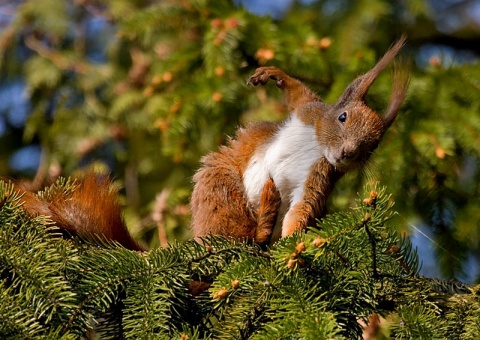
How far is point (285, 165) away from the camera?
2279mm

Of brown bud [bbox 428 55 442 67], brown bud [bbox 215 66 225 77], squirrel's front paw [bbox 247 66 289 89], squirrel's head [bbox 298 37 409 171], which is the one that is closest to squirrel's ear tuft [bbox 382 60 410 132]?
squirrel's head [bbox 298 37 409 171]

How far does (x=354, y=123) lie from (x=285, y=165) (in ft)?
0.85

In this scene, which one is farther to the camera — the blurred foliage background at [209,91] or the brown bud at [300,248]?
the blurred foliage background at [209,91]

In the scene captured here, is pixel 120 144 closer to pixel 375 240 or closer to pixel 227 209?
pixel 227 209

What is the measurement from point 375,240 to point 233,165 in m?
0.84

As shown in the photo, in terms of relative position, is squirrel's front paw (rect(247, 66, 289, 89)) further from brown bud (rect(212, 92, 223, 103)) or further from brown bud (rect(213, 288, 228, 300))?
brown bud (rect(213, 288, 228, 300))

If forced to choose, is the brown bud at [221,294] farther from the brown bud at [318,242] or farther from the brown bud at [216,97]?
the brown bud at [216,97]

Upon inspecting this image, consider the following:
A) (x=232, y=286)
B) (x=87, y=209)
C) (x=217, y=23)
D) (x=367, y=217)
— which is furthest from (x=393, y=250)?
(x=217, y=23)

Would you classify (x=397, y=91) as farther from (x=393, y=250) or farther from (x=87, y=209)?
(x=87, y=209)

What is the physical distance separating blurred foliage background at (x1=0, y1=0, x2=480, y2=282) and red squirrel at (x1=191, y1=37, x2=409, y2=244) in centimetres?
33

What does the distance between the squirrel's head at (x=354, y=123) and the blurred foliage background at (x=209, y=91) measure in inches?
13.4

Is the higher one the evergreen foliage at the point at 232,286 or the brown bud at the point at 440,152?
the evergreen foliage at the point at 232,286

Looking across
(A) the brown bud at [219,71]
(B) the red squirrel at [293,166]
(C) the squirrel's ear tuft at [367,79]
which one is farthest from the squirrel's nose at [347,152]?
(A) the brown bud at [219,71]

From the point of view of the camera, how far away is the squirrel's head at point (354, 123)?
7.34ft
